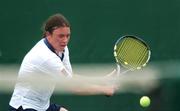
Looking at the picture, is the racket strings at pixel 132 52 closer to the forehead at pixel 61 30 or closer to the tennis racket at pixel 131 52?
the tennis racket at pixel 131 52

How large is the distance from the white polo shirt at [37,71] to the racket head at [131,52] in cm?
54

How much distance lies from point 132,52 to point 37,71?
96 cm

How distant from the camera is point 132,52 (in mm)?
5512

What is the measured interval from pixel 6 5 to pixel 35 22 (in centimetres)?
37

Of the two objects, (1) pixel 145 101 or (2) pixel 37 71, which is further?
(1) pixel 145 101

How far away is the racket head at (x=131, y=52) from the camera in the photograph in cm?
544

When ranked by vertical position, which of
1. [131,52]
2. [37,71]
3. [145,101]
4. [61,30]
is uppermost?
[61,30]

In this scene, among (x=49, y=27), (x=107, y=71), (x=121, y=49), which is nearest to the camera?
(x=49, y=27)

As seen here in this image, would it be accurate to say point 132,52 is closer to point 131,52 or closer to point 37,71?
point 131,52

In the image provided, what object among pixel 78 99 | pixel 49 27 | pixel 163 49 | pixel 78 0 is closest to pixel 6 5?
pixel 78 0

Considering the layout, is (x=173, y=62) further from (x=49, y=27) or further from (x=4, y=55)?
(x=49, y=27)

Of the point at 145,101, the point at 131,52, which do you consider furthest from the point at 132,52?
the point at 145,101

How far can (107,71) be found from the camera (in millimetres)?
6844

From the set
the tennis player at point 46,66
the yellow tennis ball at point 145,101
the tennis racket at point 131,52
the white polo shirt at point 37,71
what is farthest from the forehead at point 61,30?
the yellow tennis ball at point 145,101
